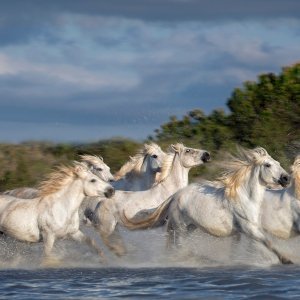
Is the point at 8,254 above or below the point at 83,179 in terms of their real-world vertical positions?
below

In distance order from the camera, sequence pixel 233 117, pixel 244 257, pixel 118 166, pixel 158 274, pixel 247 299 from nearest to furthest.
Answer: pixel 247 299 → pixel 158 274 → pixel 244 257 → pixel 118 166 → pixel 233 117

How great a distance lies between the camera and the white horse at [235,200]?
15375 mm

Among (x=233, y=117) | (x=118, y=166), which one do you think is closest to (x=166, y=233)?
(x=118, y=166)

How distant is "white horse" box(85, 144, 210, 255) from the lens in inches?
664

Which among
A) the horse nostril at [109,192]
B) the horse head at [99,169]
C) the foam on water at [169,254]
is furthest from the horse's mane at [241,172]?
the horse head at [99,169]

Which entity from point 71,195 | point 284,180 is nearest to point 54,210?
point 71,195

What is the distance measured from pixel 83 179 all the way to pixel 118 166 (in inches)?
344

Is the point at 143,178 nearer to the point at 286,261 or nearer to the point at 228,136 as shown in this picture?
the point at 286,261

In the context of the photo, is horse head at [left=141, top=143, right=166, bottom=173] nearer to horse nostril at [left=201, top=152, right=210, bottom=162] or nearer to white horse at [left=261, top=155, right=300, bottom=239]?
horse nostril at [left=201, top=152, right=210, bottom=162]

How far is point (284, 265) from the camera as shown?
49.1ft

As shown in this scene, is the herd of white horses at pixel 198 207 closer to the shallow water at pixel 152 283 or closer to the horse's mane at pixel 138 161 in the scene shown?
the shallow water at pixel 152 283

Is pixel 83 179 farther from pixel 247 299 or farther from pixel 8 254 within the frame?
pixel 247 299

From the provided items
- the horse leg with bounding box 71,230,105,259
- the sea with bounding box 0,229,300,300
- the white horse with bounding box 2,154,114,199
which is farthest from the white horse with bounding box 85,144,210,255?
the white horse with bounding box 2,154,114,199

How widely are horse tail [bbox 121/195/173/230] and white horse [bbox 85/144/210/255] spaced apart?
14 cm
